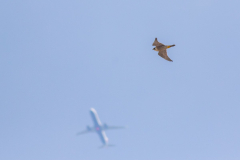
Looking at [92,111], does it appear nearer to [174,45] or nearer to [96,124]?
[96,124]

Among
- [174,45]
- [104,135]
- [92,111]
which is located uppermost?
[92,111]

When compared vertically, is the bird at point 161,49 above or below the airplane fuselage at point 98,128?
below

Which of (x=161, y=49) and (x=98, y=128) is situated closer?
(x=161, y=49)

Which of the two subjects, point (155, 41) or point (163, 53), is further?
point (163, 53)

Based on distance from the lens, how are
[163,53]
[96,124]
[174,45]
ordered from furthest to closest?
[96,124] < [163,53] < [174,45]

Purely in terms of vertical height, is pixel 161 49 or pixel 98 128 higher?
pixel 98 128

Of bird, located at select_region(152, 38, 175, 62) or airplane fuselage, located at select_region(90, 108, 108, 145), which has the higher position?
airplane fuselage, located at select_region(90, 108, 108, 145)

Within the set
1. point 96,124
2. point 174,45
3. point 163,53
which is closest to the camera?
point 174,45

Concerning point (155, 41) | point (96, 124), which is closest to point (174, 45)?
point (155, 41)

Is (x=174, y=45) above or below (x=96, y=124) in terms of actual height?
below

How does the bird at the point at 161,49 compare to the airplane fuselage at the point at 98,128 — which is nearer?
the bird at the point at 161,49

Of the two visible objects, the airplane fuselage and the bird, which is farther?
the airplane fuselage
